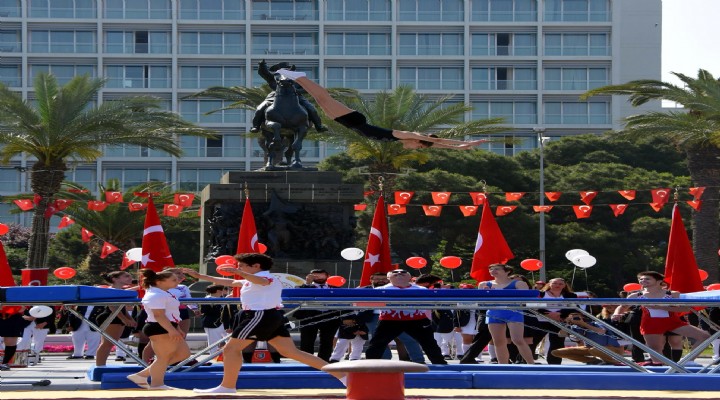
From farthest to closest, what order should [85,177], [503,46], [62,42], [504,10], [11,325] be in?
[503,46] < [504,10] < [62,42] < [85,177] < [11,325]

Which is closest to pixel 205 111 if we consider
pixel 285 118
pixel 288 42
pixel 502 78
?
pixel 288 42

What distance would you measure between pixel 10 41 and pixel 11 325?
68.5m

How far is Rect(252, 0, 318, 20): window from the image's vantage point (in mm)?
84625

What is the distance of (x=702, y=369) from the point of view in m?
14.2

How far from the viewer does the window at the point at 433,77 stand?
277 feet

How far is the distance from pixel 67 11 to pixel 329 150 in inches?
784

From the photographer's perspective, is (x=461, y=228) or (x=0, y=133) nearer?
(x=0, y=133)

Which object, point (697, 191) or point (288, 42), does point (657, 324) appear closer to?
point (697, 191)

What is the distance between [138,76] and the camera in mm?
83875

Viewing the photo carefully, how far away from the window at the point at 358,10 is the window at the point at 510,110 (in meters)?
8.88

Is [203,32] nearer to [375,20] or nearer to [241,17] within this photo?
[241,17]

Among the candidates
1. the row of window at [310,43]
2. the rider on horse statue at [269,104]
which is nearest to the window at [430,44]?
the row of window at [310,43]

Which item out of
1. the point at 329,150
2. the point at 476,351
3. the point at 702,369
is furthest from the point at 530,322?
the point at 329,150

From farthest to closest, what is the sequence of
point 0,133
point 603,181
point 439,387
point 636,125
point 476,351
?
point 603,181, point 636,125, point 0,133, point 476,351, point 439,387
